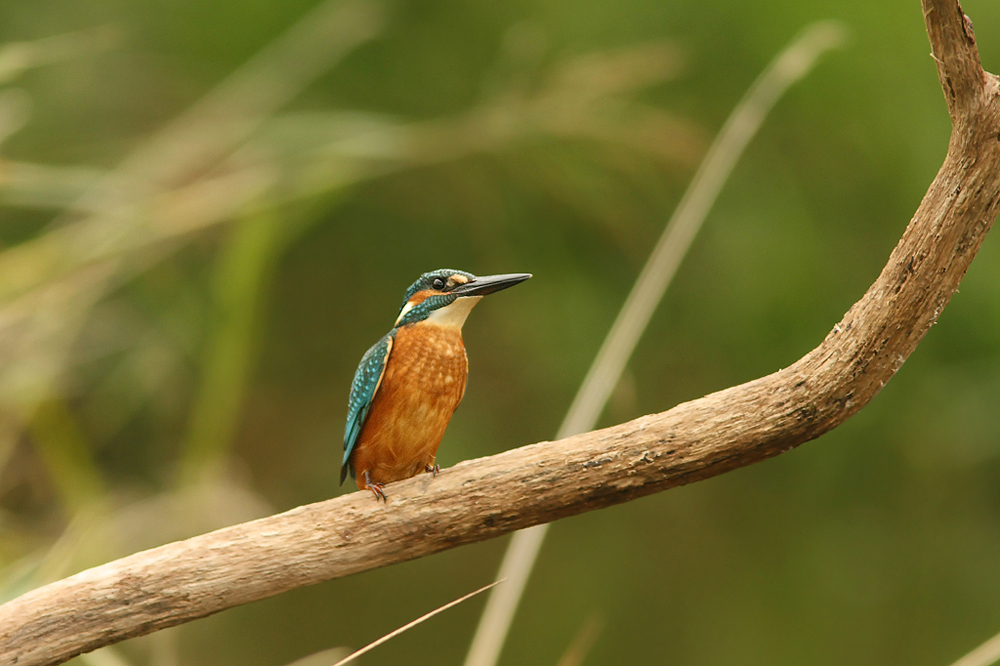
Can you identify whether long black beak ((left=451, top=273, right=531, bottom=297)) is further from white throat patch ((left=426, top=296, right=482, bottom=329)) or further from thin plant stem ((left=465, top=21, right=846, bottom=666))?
thin plant stem ((left=465, top=21, right=846, bottom=666))

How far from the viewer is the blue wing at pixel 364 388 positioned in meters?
1.29

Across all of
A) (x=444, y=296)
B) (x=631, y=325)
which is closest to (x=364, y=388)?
(x=444, y=296)

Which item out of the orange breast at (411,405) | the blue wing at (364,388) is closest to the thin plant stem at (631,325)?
the orange breast at (411,405)

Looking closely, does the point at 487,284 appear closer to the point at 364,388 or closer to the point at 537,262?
the point at 364,388

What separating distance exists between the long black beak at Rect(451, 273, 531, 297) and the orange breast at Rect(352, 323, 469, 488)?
0.07 metres

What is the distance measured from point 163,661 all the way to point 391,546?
717 millimetres

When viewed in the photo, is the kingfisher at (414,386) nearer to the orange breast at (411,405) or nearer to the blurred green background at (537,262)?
the orange breast at (411,405)

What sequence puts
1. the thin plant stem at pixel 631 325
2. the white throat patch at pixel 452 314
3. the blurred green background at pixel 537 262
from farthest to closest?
the blurred green background at pixel 537 262 < the white throat patch at pixel 452 314 < the thin plant stem at pixel 631 325

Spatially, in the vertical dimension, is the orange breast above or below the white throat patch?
below

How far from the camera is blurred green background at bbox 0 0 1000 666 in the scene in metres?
2.09

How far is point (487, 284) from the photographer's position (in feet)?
3.98

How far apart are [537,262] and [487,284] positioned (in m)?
1.19

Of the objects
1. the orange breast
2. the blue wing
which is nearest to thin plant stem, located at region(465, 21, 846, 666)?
the orange breast

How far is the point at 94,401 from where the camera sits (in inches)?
94.3
